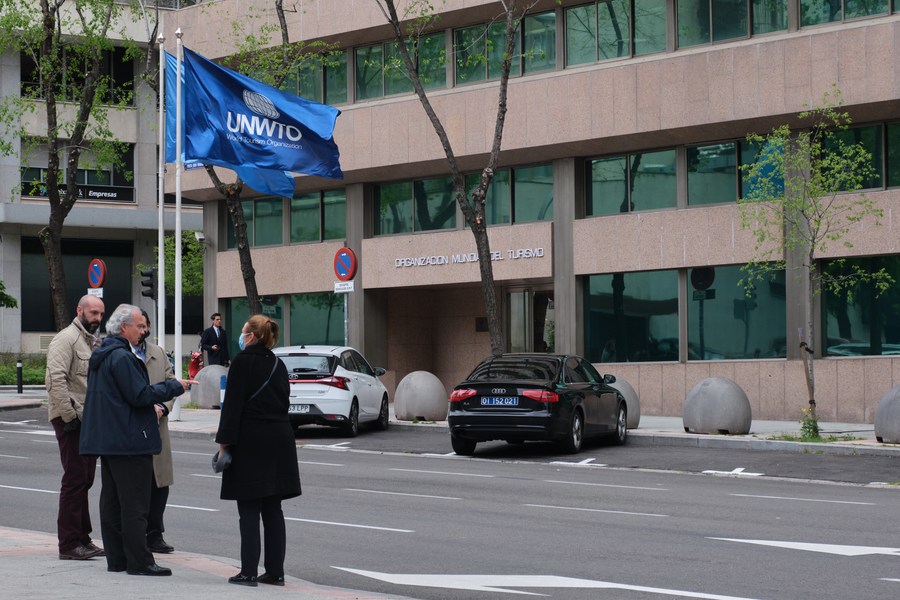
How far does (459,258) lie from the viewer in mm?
33812

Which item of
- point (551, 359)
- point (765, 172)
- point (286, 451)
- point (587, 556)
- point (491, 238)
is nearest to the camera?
point (286, 451)

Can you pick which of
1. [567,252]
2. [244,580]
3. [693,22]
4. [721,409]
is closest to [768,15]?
[693,22]

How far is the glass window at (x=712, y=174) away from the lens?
29.6 meters

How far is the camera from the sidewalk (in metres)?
21.5

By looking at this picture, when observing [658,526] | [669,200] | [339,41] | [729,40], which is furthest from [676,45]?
[658,526]

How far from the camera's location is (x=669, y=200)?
30469 mm

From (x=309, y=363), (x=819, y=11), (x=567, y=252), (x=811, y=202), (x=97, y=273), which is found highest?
(x=819, y=11)

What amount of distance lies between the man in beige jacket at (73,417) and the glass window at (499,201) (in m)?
23.3

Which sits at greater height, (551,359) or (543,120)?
(543,120)

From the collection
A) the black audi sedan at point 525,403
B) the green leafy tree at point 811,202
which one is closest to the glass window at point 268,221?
the green leafy tree at point 811,202

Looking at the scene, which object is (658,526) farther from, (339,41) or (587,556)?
(339,41)

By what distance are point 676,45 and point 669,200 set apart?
321cm

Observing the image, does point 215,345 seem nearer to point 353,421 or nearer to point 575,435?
point 353,421

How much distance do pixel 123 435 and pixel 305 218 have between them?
2911 centimetres
